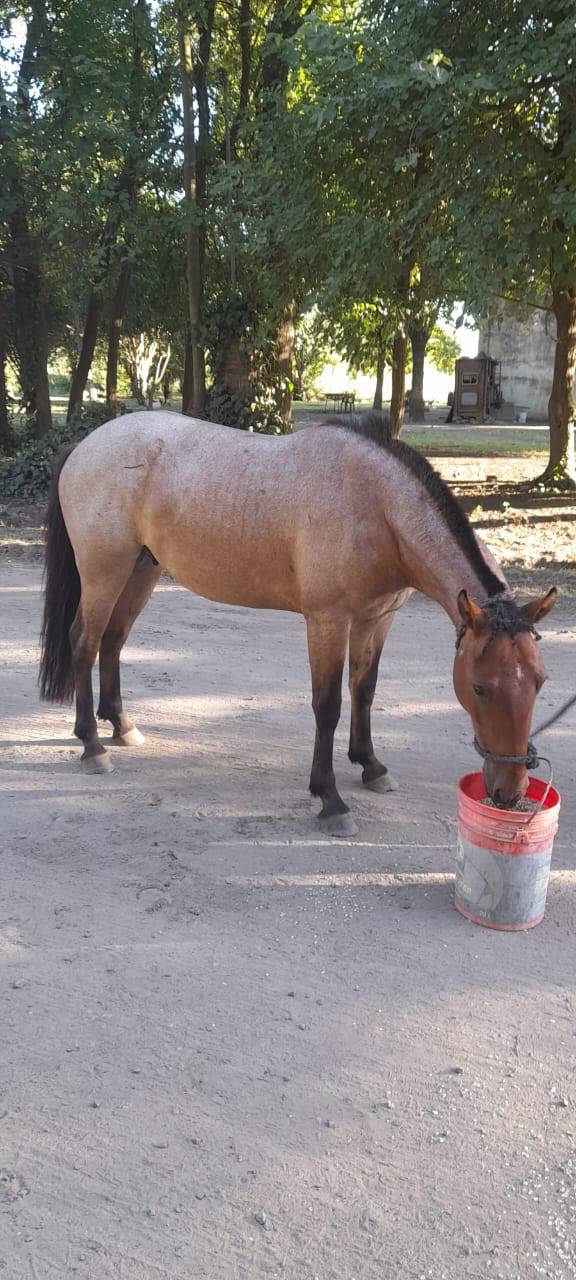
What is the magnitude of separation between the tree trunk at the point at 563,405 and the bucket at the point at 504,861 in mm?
11840

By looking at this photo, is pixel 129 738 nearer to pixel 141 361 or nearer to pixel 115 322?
pixel 115 322

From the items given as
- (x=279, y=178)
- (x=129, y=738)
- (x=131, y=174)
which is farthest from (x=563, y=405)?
(x=129, y=738)

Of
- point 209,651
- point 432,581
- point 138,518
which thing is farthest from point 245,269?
point 432,581

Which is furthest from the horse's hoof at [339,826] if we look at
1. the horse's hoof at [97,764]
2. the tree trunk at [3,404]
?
the tree trunk at [3,404]

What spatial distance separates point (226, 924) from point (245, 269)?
12.2 metres

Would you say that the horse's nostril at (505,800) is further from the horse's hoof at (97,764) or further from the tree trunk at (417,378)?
the tree trunk at (417,378)

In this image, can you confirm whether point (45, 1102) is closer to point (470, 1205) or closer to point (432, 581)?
point (470, 1205)

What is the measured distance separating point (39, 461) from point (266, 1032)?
40.4 ft

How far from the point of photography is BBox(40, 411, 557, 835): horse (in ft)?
10.3

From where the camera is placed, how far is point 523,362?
35.8 m

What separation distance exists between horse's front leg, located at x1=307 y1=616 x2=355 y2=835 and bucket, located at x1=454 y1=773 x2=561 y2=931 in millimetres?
823

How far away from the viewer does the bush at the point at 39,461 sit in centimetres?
1348

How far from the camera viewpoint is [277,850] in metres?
3.81

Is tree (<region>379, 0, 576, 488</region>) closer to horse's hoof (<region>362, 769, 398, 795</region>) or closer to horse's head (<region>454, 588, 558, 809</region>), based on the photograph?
horse's hoof (<region>362, 769, 398, 795</region>)
